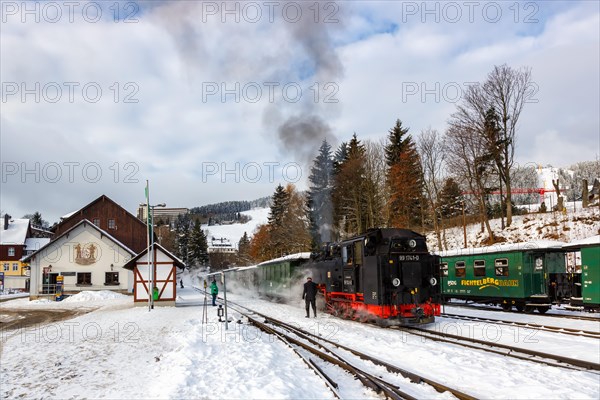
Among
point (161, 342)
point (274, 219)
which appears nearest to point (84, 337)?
point (161, 342)

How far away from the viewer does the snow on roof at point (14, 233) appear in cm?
6875

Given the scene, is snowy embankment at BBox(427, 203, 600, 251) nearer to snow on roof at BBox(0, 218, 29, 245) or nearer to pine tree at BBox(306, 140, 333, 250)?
pine tree at BBox(306, 140, 333, 250)

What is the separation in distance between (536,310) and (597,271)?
544 cm

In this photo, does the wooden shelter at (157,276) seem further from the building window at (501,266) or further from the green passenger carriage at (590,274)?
the green passenger carriage at (590,274)

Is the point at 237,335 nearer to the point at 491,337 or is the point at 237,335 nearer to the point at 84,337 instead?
the point at 84,337

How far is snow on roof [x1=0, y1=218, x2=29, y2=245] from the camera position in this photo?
226 ft

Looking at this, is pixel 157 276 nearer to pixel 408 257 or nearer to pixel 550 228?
pixel 408 257

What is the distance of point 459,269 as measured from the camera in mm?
24219

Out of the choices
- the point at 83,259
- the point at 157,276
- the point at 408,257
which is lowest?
the point at 157,276

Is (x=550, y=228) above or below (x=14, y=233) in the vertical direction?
below

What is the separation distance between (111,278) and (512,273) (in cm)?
3371

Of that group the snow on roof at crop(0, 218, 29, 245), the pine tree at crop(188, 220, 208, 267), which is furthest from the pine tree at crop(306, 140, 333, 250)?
the pine tree at crop(188, 220, 208, 267)

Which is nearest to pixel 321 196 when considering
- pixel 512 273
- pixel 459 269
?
pixel 459 269

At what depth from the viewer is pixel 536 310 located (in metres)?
21.8
